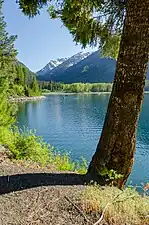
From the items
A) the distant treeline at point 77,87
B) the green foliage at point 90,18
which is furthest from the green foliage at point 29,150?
the distant treeline at point 77,87

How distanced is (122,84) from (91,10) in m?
2.36

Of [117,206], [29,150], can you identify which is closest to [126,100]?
[117,206]

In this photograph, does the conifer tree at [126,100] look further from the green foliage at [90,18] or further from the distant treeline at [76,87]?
the distant treeline at [76,87]

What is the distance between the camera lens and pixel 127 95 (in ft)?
14.0

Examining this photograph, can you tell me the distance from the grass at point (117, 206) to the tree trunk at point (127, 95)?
2.01 feet

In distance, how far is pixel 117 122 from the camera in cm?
437

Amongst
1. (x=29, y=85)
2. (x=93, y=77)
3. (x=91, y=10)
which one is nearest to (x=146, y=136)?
(x=91, y=10)

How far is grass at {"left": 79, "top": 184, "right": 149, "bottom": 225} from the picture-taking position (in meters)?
3.31

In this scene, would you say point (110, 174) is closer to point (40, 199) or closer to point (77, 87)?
point (40, 199)

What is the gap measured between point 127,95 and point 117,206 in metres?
1.54

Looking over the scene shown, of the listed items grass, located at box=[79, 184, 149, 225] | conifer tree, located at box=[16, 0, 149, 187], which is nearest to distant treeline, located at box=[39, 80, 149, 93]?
conifer tree, located at box=[16, 0, 149, 187]

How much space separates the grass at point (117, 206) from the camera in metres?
3.31

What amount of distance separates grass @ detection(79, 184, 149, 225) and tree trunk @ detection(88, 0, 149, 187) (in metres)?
0.61

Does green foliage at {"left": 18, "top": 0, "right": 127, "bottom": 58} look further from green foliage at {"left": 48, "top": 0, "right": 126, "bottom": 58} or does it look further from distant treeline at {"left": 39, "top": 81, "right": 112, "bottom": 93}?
distant treeline at {"left": 39, "top": 81, "right": 112, "bottom": 93}
